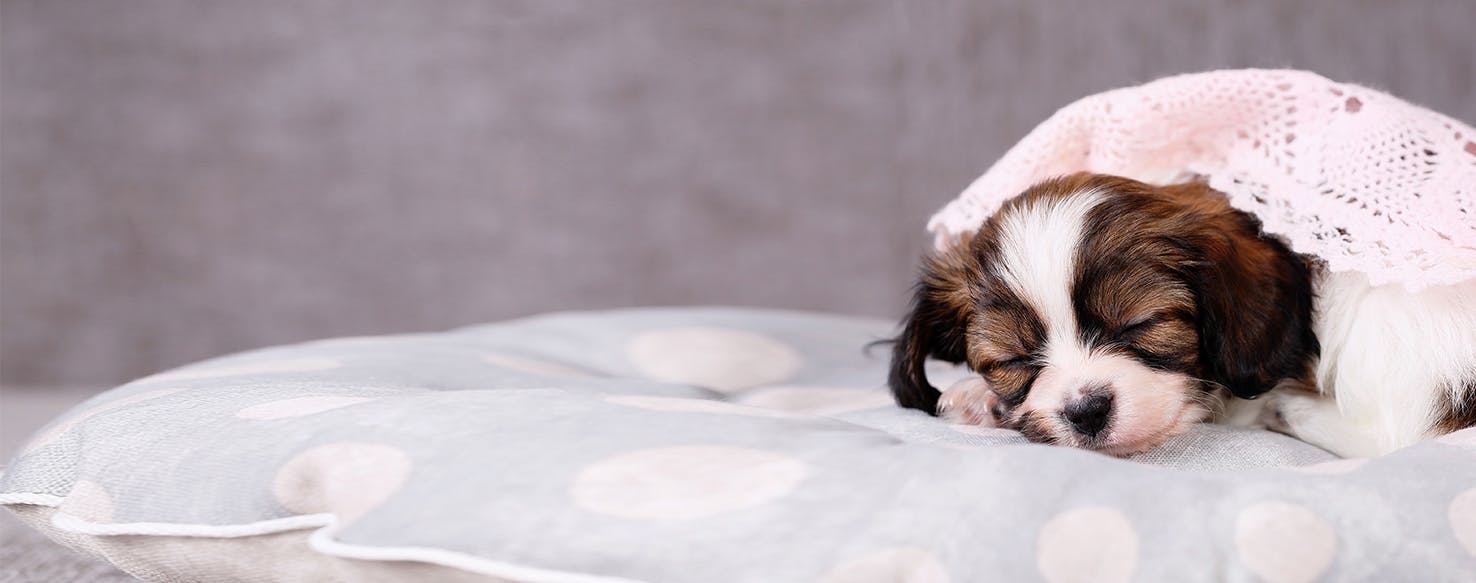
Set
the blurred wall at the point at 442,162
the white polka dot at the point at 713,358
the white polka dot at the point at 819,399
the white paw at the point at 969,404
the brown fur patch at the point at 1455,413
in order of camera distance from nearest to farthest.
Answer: the brown fur patch at the point at 1455,413 → the white paw at the point at 969,404 → the white polka dot at the point at 819,399 → the white polka dot at the point at 713,358 → the blurred wall at the point at 442,162

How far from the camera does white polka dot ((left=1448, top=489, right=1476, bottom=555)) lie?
1185mm

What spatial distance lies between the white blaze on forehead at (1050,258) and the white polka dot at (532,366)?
2.82ft

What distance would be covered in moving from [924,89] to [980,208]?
239 centimetres

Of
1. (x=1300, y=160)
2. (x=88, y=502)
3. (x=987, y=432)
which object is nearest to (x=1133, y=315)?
(x=987, y=432)

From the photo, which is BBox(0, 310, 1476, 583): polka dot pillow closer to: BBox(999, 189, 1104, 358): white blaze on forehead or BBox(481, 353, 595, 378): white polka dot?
BBox(999, 189, 1104, 358): white blaze on forehead

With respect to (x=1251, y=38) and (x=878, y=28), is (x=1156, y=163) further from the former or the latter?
(x=878, y=28)

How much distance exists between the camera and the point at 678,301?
478 centimetres

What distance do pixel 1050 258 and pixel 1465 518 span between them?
25.5 inches

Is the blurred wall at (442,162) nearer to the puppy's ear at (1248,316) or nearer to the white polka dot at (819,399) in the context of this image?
the white polka dot at (819,399)

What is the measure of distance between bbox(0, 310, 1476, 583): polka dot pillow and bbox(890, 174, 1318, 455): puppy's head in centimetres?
8

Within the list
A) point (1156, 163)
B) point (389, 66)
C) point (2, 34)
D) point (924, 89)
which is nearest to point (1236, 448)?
point (1156, 163)

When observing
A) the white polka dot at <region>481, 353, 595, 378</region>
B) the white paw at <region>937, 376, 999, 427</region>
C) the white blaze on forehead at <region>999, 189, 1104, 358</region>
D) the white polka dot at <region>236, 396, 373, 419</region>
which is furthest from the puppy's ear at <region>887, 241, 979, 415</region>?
the white polka dot at <region>236, 396, 373, 419</region>

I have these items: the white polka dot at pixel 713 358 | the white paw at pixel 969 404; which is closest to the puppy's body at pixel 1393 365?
the white paw at pixel 969 404

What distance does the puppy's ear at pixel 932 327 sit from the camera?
198cm
